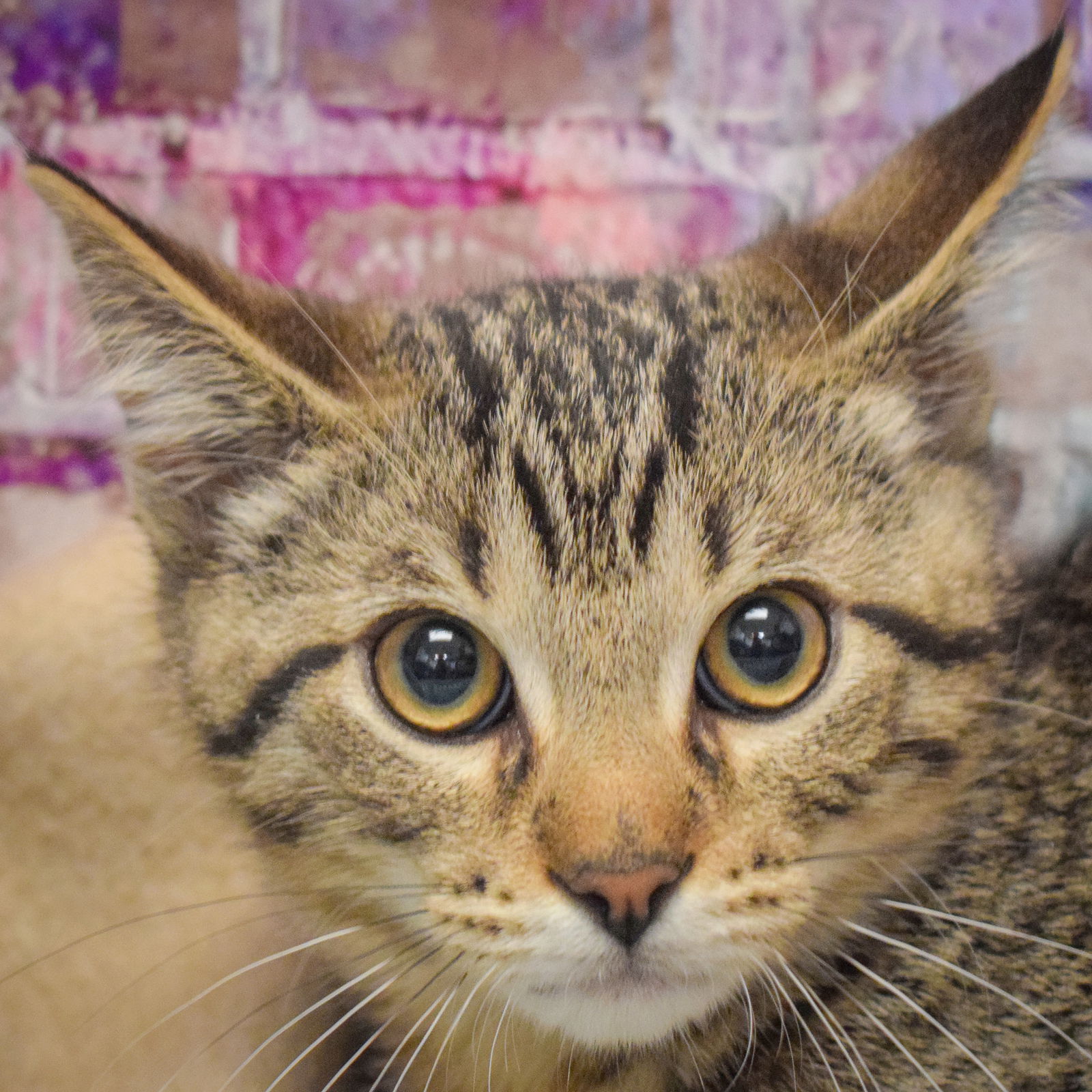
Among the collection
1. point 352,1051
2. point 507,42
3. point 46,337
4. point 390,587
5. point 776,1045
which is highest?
point 507,42

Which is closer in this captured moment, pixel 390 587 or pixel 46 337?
pixel 390 587

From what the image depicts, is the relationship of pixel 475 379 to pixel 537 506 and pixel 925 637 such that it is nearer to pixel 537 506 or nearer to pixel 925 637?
pixel 537 506

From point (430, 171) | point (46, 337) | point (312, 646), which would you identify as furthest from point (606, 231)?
point (312, 646)

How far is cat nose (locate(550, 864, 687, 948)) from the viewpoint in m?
0.60

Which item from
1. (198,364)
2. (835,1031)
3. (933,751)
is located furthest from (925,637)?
(198,364)

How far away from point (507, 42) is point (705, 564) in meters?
0.88

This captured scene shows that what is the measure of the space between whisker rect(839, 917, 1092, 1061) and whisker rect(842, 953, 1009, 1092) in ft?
0.09

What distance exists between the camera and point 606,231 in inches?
54.2

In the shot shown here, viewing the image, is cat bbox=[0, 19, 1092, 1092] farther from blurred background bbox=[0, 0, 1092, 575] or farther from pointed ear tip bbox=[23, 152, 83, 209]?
blurred background bbox=[0, 0, 1092, 575]

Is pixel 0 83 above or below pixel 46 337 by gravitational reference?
above

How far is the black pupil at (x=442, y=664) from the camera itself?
706 mm

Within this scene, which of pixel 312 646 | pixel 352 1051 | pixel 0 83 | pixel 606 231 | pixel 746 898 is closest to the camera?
pixel 746 898

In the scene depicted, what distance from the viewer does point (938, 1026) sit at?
730 millimetres

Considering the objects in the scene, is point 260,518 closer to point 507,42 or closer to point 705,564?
point 705,564
